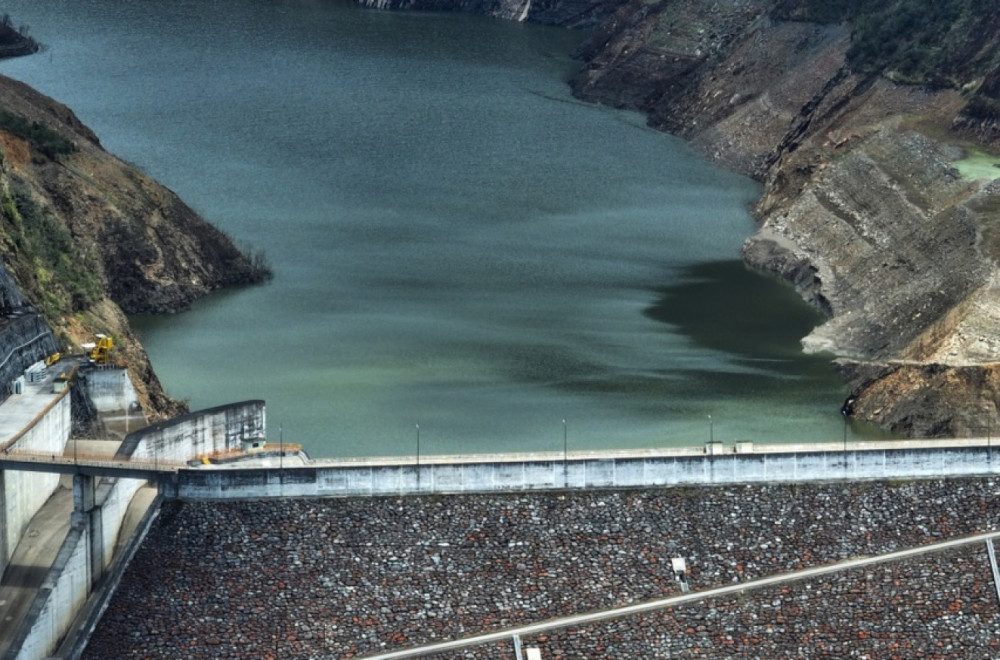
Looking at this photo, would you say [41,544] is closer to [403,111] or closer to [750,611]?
[750,611]

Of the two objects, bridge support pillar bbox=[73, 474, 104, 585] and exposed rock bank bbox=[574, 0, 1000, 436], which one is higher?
exposed rock bank bbox=[574, 0, 1000, 436]

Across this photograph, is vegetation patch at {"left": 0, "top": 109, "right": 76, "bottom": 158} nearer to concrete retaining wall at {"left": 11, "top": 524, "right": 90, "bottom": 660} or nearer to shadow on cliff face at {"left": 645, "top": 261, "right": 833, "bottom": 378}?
shadow on cliff face at {"left": 645, "top": 261, "right": 833, "bottom": 378}

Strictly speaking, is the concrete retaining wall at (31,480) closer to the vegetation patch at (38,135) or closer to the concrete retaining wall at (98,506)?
the concrete retaining wall at (98,506)

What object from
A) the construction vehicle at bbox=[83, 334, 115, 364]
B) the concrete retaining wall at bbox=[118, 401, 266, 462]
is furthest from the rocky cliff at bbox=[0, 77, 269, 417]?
the concrete retaining wall at bbox=[118, 401, 266, 462]

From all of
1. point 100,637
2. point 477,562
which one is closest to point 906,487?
point 477,562

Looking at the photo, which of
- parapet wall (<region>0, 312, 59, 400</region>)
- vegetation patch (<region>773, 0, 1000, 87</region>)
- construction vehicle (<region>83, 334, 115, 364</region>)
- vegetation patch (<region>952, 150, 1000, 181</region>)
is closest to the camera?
parapet wall (<region>0, 312, 59, 400</region>)

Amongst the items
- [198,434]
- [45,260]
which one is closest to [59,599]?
[198,434]

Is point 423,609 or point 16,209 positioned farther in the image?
point 16,209
